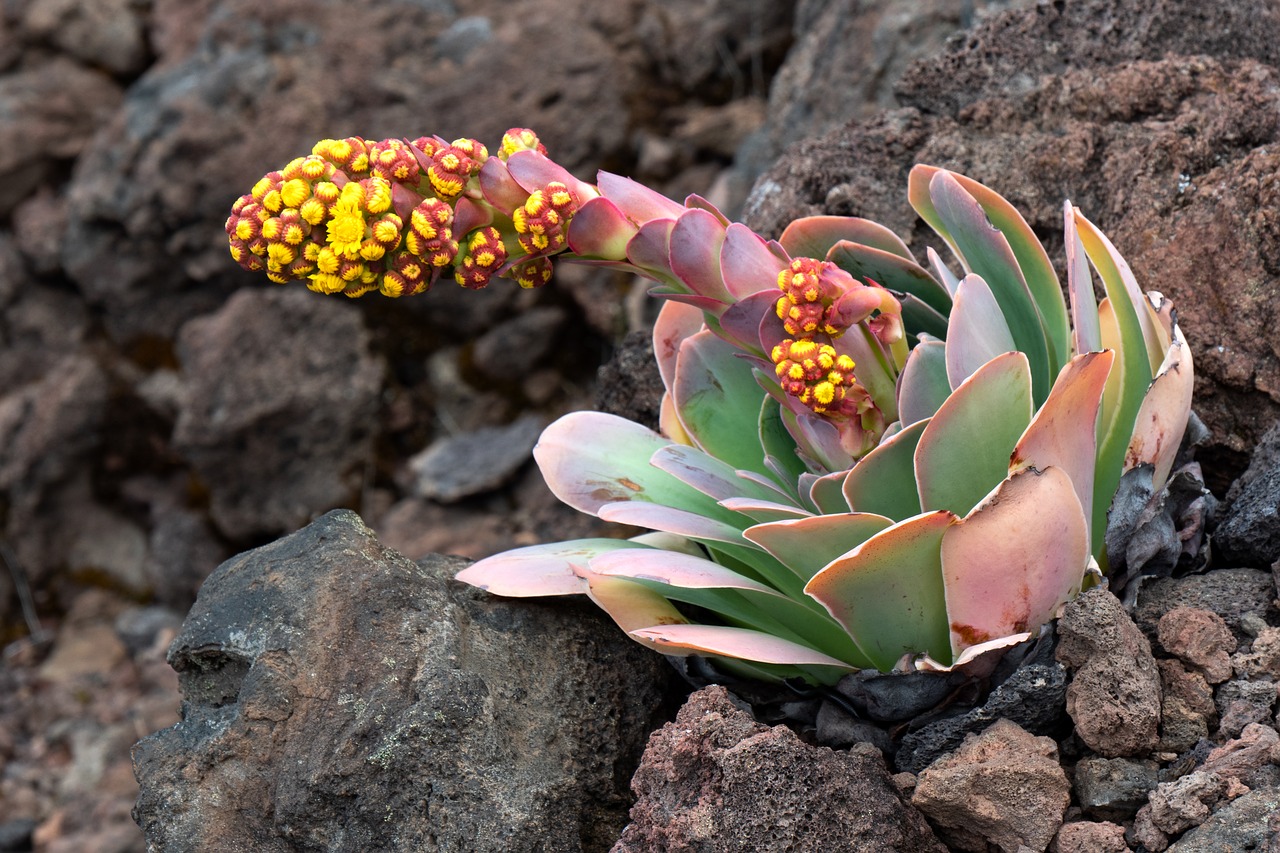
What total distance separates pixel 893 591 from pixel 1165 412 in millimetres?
503

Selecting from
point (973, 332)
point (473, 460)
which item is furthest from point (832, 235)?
point (473, 460)

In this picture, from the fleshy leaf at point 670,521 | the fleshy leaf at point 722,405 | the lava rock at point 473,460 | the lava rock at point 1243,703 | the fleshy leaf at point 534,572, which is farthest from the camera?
the lava rock at point 473,460

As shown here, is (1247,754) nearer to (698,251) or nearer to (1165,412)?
(1165,412)

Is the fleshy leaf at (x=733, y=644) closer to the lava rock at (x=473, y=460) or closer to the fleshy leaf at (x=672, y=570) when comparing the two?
the fleshy leaf at (x=672, y=570)

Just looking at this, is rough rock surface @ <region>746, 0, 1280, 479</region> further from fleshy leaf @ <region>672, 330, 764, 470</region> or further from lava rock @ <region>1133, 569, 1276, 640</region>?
fleshy leaf @ <region>672, 330, 764, 470</region>

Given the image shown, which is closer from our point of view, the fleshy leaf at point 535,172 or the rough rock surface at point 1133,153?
the fleshy leaf at point 535,172

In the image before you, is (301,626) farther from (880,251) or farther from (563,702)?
(880,251)

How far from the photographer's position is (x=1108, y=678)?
1630mm

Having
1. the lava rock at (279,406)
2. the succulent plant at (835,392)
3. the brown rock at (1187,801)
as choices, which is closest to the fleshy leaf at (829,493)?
the succulent plant at (835,392)

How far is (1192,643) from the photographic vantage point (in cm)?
170

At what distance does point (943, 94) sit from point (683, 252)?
1201mm

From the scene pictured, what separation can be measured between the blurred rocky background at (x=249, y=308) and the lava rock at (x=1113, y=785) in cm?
192

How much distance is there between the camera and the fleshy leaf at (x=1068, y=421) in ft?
5.18


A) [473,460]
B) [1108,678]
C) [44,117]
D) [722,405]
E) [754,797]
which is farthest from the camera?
[44,117]
